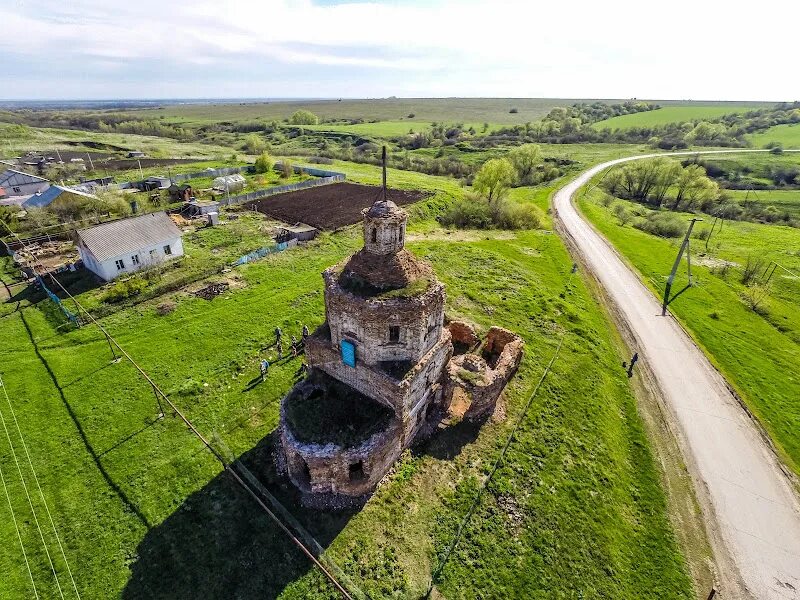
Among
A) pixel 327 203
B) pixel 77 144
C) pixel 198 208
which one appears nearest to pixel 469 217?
pixel 327 203

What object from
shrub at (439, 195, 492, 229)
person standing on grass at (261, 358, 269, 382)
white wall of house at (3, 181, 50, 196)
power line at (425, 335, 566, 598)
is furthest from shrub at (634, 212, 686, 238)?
white wall of house at (3, 181, 50, 196)

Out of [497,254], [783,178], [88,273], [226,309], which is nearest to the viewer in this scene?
[226,309]

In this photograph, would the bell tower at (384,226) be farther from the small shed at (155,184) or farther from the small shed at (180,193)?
the small shed at (155,184)

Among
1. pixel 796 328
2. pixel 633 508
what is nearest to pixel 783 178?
pixel 796 328

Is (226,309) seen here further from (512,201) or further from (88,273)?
(512,201)

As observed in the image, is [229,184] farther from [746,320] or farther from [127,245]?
[746,320]

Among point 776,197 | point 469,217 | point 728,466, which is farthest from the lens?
point 776,197
